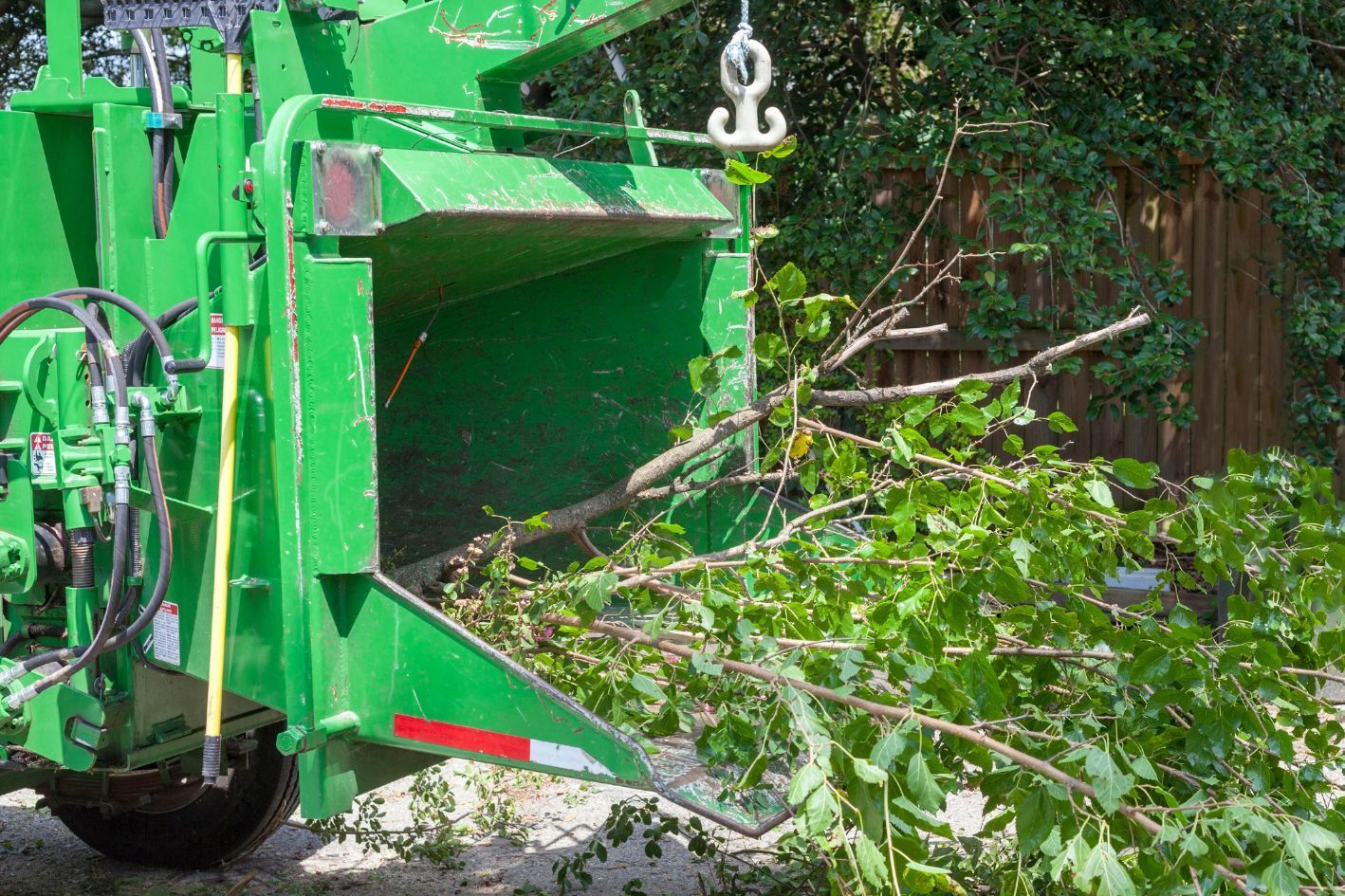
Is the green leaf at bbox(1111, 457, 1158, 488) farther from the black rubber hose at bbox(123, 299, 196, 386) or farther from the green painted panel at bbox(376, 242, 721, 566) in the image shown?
the black rubber hose at bbox(123, 299, 196, 386)

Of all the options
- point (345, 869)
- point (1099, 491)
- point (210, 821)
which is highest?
point (1099, 491)

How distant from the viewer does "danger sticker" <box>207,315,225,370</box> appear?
2881 mm

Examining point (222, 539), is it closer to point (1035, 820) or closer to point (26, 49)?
point (1035, 820)

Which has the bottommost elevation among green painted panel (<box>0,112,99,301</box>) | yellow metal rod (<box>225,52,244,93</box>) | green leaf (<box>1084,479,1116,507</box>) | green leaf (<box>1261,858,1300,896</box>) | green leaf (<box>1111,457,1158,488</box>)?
green leaf (<box>1261,858,1300,896</box>)

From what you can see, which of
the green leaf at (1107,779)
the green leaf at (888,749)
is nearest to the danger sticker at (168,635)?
the green leaf at (888,749)

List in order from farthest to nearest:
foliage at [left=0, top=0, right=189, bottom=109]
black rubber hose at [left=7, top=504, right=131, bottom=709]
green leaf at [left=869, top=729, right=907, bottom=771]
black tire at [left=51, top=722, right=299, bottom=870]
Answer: foliage at [left=0, top=0, right=189, bottom=109] < black tire at [left=51, top=722, right=299, bottom=870] < black rubber hose at [left=7, top=504, right=131, bottom=709] < green leaf at [left=869, top=729, right=907, bottom=771]

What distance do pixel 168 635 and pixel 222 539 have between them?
0.40 m

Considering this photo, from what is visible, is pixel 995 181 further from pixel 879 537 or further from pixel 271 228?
pixel 271 228

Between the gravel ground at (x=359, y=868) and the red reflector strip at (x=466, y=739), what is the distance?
4.69ft

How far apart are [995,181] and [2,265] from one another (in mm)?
3822

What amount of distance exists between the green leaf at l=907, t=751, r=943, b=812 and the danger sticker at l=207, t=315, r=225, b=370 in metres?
1.52

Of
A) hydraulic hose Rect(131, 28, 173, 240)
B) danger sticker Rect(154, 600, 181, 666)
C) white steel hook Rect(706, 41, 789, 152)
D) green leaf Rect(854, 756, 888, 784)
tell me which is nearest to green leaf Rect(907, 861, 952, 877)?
green leaf Rect(854, 756, 888, 784)

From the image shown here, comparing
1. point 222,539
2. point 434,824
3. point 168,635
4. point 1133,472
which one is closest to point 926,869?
point 1133,472

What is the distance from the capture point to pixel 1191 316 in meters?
6.86
